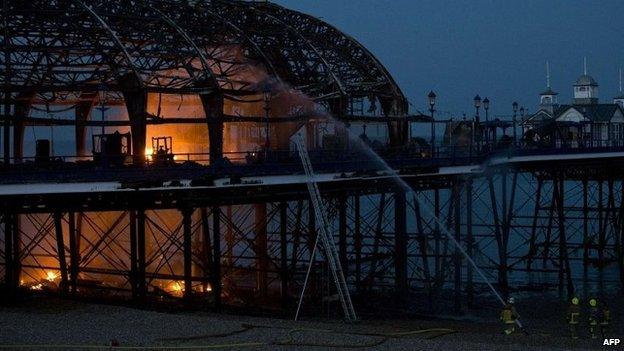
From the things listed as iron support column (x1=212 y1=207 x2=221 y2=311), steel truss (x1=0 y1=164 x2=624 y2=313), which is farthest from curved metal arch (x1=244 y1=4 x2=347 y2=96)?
iron support column (x1=212 y1=207 x2=221 y2=311)

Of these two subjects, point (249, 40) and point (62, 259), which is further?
point (249, 40)

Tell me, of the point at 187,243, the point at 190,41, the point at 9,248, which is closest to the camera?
the point at 187,243

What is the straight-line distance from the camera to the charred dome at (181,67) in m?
35.6

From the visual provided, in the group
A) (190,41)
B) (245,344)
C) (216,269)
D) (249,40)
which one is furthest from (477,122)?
(245,344)

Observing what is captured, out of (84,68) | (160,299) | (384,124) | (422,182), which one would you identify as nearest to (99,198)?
(160,299)

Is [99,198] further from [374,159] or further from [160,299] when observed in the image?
[374,159]

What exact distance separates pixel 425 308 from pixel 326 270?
6683 millimetres

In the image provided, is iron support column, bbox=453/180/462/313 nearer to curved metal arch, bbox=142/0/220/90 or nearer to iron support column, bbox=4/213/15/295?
curved metal arch, bbox=142/0/220/90

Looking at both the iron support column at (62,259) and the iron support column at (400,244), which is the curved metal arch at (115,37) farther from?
the iron support column at (400,244)

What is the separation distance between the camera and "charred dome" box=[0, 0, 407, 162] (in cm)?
3562

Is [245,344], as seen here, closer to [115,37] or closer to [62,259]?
[62,259]

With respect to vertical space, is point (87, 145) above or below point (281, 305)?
above

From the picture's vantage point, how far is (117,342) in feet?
78.8

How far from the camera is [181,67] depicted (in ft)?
126
